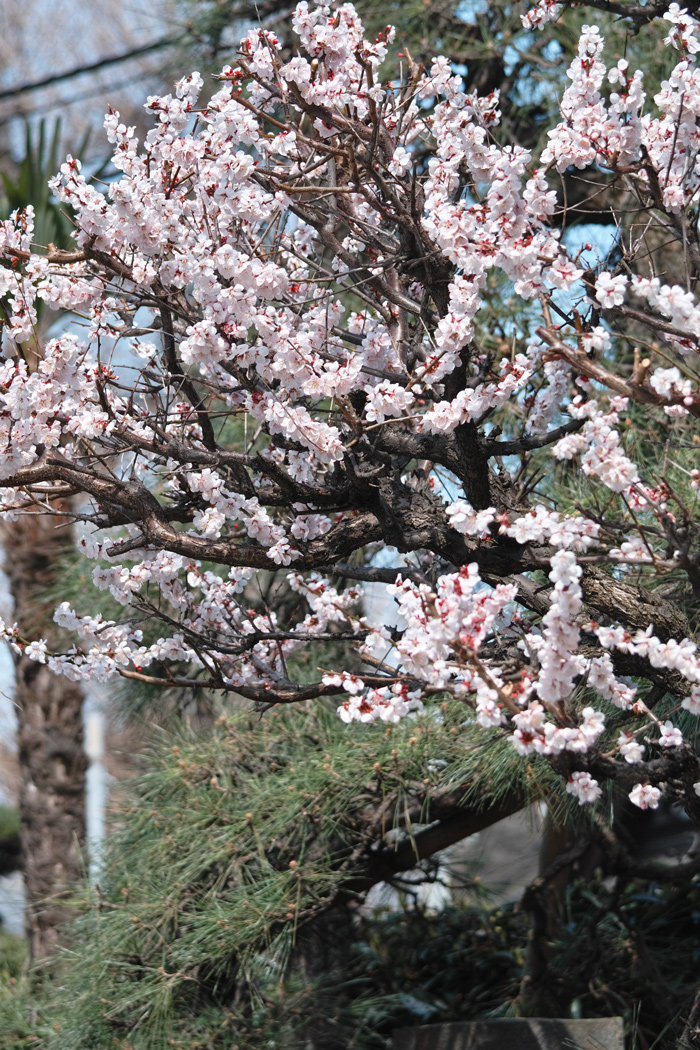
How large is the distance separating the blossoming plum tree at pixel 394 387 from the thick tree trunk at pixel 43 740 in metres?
2.48

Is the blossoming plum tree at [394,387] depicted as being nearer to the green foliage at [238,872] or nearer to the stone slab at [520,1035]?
the green foliage at [238,872]

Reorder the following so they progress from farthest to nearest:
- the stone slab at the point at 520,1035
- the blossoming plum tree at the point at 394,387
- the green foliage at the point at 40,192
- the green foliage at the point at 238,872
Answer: the green foliage at the point at 40,192 < the green foliage at the point at 238,872 < the stone slab at the point at 520,1035 < the blossoming plum tree at the point at 394,387

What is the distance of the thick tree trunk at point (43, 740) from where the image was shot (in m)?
4.45

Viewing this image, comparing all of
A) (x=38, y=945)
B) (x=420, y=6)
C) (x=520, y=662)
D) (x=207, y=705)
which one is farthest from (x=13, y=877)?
(x=520, y=662)

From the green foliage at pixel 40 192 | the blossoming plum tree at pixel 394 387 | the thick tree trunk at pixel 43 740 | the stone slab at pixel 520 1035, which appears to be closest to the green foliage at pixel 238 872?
A: the stone slab at pixel 520 1035

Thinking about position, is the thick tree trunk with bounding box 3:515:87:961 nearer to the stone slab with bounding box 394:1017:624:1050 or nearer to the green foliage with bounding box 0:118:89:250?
the green foliage with bounding box 0:118:89:250

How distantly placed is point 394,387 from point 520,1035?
185cm

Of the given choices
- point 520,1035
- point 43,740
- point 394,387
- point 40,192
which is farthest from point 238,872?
point 40,192

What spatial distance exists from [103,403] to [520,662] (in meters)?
0.92

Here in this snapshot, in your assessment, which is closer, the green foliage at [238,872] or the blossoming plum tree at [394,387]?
the blossoming plum tree at [394,387]

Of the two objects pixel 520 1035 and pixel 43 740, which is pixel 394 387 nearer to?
pixel 520 1035

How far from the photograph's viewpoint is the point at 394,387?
5.98 feet

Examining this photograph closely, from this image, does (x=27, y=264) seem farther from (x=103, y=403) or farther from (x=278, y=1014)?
(x=278, y=1014)

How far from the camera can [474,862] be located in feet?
10.9
